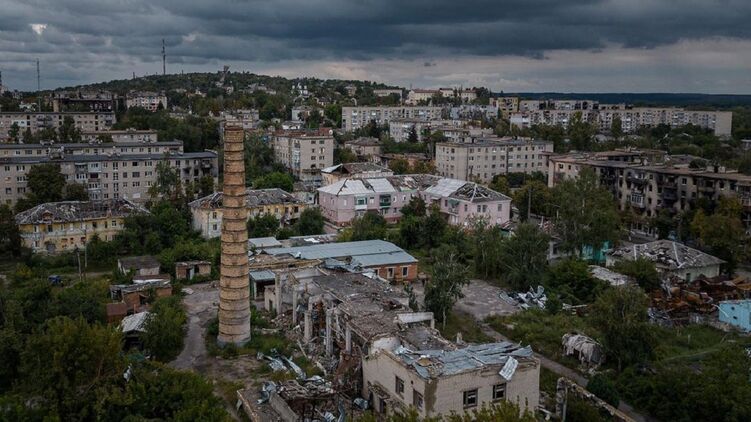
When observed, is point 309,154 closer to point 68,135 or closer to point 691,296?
point 68,135

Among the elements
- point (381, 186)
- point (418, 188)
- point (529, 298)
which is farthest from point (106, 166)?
point (529, 298)

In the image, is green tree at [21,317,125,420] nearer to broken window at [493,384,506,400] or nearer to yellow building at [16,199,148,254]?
broken window at [493,384,506,400]

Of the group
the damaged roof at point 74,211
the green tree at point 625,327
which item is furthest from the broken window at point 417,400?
the damaged roof at point 74,211

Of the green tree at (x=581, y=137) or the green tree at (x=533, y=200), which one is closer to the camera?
the green tree at (x=533, y=200)

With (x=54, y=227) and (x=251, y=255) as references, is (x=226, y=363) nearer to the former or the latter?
(x=251, y=255)

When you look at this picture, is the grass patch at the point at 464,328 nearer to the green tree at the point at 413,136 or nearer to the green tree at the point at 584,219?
the green tree at the point at 584,219

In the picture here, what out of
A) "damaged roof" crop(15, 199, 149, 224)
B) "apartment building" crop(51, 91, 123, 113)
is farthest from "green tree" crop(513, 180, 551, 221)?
"apartment building" crop(51, 91, 123, 113)
